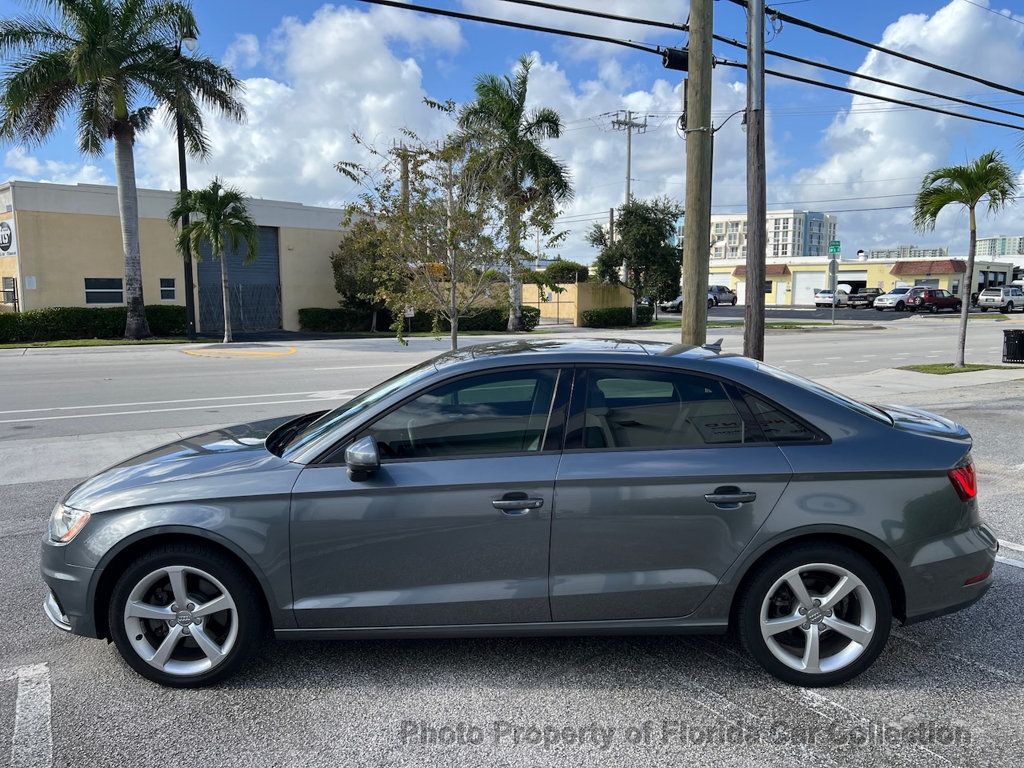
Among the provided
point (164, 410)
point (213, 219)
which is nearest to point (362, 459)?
point (164, 410)

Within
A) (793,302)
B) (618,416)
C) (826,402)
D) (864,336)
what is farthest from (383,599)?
(793,302)

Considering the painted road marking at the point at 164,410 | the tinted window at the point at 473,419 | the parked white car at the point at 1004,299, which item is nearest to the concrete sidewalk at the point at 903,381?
the painted road marking at the point at 164,410

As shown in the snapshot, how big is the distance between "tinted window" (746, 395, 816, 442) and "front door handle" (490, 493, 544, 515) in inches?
42.9

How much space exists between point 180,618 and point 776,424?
284 centimetres

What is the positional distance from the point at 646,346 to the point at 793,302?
79001 mm

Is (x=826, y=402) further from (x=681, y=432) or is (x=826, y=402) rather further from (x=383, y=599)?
(x=383, y=599)

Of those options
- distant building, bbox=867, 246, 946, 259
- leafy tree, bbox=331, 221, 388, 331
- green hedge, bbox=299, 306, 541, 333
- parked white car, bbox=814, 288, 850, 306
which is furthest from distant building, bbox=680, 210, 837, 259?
leafy tree, bbox=331, 221, 388, 331

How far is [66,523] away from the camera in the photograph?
3.52 meters

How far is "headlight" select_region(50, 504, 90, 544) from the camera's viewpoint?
3451 mm

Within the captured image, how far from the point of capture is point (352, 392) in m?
13.3

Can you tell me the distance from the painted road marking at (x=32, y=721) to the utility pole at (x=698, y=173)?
7122mm

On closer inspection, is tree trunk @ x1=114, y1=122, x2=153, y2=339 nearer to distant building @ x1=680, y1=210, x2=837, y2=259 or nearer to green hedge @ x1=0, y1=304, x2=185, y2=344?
green hedge @ x1=0, y1=304, x2=185, y2=344

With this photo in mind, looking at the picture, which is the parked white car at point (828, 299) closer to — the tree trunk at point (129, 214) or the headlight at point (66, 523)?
the tree trunk at point (129, 214)

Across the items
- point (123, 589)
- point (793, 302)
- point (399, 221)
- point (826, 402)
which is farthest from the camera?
point (793, 302)
